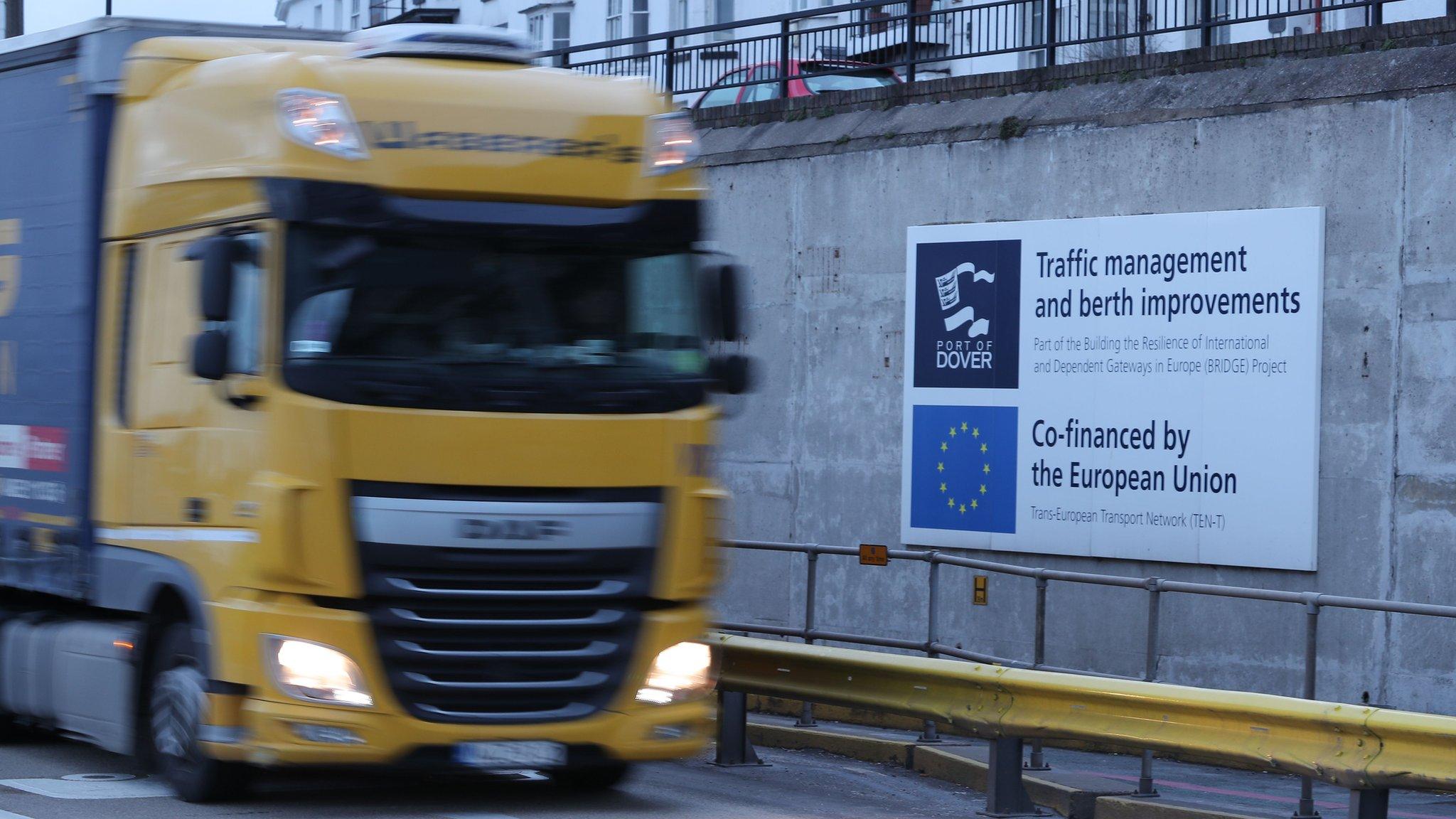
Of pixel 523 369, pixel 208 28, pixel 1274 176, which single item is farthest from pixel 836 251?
pixel 523 369

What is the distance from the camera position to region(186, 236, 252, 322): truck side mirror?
29.1 feet

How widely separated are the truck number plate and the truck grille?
103mm

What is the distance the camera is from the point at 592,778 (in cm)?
1058

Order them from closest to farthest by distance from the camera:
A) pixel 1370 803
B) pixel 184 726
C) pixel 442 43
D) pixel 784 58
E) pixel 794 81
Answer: pixel 1370 803, pixel 184 726, pixel 442 43, pixel 784 58, pixel 794 81

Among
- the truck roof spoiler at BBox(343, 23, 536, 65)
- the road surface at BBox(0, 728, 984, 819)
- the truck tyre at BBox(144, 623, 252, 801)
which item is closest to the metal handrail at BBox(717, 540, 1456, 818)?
the road surface at BBox(0, 728, 984, 819)

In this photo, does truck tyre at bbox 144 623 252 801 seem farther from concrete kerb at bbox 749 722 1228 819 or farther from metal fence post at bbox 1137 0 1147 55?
metal fence post at bbox 1137 0 1147 55

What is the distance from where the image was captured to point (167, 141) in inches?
391

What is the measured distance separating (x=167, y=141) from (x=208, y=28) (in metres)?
1.22

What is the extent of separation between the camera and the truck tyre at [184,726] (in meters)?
9.39

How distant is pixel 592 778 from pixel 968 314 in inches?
273

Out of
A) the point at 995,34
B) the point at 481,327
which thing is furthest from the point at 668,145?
the point at 995,34

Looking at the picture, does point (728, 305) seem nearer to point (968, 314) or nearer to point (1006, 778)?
point (1006, 778)

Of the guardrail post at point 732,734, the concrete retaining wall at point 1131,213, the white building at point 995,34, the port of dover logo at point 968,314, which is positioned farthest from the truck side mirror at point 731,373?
the port of dover logo at point 968,314

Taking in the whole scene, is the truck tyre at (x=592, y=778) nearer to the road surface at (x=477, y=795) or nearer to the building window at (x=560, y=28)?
the road surface at (x=477, y=795)
